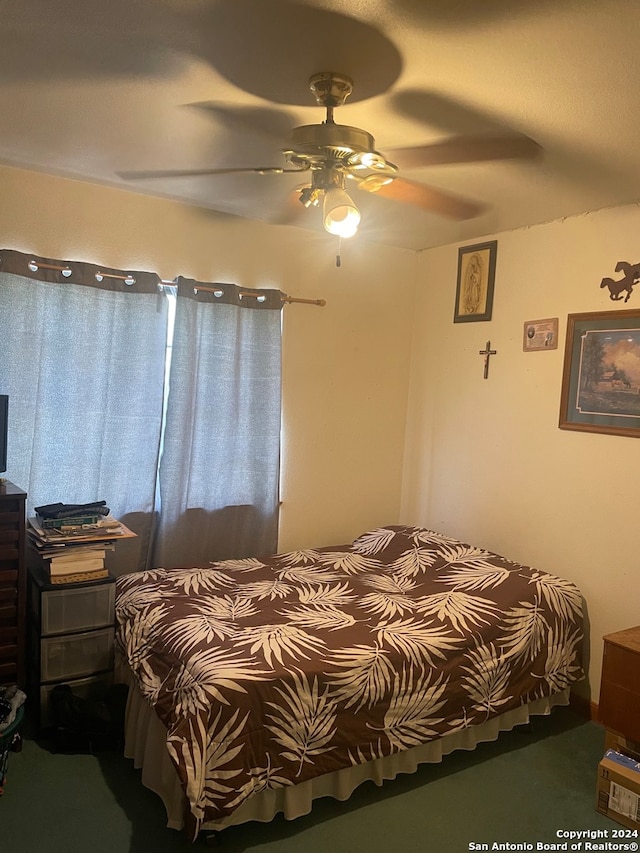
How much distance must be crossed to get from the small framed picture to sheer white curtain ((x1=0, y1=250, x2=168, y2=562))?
6.20 ft

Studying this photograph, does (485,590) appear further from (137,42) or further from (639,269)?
(137,42)

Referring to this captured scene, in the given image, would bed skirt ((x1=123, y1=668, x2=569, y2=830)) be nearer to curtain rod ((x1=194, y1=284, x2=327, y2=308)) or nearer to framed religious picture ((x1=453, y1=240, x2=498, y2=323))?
curtain rod ((x1=194, y1=284, x2=327, y2=308))

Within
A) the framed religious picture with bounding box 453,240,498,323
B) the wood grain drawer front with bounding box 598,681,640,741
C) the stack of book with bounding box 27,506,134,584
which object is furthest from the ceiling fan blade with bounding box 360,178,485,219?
the wood grain drawer front with bounding box 598,681,640,741

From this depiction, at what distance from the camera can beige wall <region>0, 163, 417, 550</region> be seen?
9.76ft

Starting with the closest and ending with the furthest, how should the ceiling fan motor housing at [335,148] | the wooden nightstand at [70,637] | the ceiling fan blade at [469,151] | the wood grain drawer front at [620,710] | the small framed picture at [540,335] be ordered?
the ceiling fan motor housing at [335,148] → the ceiling fan blade at [469,151] → the wood grain drawer front at [620,710] → the wooden nightstand at [70,637] → the small framed picture at [540,335]

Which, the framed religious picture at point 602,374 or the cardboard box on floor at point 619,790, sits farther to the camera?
the framed religious picture at point 602,374

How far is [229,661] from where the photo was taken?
210 centimetres

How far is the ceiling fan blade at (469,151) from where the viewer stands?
7.09 feet

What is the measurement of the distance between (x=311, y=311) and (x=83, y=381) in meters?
1.37

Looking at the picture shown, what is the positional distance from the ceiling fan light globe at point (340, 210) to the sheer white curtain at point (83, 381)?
1431mm

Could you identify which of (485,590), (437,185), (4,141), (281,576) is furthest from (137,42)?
(485,590)

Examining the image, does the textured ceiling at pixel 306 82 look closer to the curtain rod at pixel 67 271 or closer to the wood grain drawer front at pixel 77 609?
the curtain rod at pixel 67 271

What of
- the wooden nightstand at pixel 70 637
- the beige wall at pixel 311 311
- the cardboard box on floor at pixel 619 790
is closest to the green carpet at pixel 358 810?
the cardboard box on floor at pixel 619 790

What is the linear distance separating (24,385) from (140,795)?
5.73ft
